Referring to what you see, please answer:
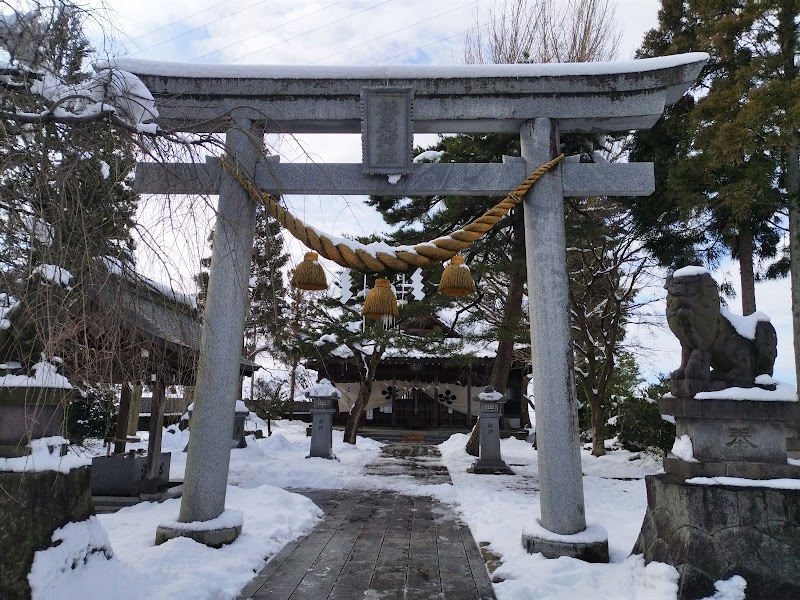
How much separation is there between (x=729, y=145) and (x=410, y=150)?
6.42m

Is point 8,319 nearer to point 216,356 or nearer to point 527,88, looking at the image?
point 216,356

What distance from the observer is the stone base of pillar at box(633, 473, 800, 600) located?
12.0ft

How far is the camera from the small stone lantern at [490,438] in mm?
12156

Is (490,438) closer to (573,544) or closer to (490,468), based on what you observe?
(490,468)

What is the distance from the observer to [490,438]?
12.7 m

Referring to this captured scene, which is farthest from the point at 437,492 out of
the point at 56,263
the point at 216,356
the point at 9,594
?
the point at 56,263

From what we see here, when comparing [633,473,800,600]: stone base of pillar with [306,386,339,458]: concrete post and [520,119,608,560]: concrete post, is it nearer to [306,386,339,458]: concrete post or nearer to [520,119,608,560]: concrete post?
[520,119,608,560]: concrete post

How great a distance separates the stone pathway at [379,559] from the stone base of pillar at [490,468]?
4085 millimetres

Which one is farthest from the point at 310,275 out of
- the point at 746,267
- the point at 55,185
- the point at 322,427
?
the point at 746,267

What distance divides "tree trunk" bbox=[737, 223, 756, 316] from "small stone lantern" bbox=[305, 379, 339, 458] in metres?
9.70

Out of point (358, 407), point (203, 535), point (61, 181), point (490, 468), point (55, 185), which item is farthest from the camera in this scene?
point (358, 407)

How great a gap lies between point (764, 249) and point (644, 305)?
14.3 feet

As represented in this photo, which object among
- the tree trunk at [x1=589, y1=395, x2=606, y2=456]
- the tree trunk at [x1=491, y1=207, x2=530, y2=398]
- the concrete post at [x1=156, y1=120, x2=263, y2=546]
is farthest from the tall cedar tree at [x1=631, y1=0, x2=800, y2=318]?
the concrete post at [x1=156, y1=120, x2=263, y2=546]

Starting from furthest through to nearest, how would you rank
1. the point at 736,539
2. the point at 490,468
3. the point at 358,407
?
the point at 358,407 < the point at 490,468 < the point at 736,539
